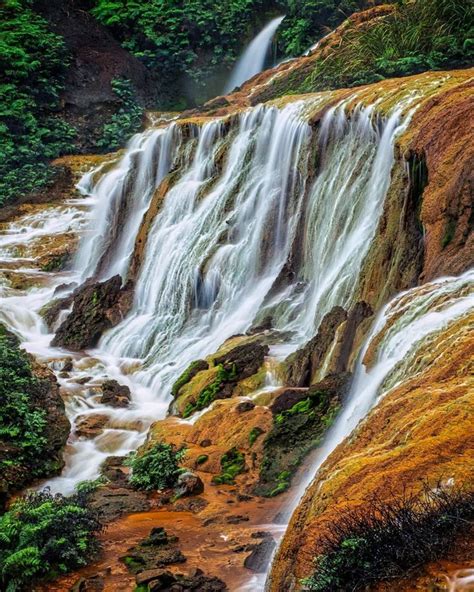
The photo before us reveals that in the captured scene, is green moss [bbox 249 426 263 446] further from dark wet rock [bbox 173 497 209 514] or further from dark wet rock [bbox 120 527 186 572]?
dark wet rock [bbox 120 527 186 572]

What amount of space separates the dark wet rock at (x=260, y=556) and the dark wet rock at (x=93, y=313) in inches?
469

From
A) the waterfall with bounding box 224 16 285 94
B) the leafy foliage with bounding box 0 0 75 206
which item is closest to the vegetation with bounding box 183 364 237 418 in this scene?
the leafy foliage with bounding box 0 0 75 206

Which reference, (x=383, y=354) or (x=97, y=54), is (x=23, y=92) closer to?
(x=97, y=54)

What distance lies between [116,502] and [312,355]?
4.11 metres

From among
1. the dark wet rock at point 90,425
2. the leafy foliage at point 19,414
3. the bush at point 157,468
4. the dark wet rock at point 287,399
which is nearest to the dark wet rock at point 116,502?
the bush at point 157,468

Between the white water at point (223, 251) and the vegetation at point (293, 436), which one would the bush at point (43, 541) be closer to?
the vegetation at point (293, 436)

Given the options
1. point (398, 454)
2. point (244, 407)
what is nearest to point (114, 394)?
point (244, 407)

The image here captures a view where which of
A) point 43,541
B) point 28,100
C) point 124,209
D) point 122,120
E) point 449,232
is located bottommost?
point 43,541

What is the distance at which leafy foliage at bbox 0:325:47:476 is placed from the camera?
1024cm

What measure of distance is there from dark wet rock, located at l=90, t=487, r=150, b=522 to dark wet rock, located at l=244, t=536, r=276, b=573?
216cm

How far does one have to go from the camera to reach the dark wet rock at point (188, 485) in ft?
28.6

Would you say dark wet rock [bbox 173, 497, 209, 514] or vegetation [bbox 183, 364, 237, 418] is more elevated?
vegetation [bbox 183, 364, 237, 418]

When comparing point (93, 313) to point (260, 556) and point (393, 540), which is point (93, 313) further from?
point (393, 540)

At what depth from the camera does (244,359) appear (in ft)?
39.9
